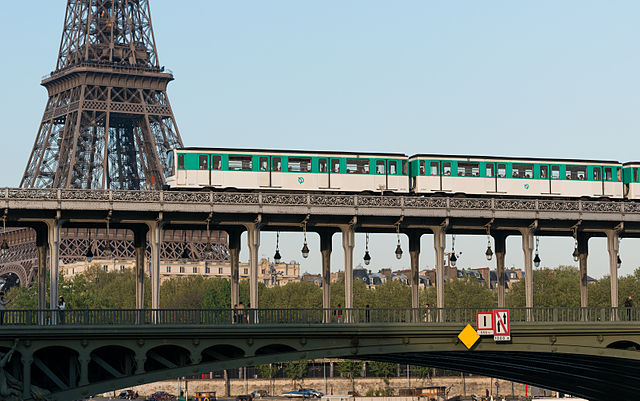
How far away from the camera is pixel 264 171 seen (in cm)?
7906

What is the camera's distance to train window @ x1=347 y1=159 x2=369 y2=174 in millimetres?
81500

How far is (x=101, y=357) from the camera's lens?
64.2m

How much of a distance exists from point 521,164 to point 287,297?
318ft

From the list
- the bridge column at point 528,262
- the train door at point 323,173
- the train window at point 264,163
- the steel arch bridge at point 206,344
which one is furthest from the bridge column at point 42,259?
the bridge column at point 528,262

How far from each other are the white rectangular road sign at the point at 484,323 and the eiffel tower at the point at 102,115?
10354cm

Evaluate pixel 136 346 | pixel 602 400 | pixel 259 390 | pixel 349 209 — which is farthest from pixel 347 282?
pixel 259 390

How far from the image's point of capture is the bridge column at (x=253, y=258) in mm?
67938

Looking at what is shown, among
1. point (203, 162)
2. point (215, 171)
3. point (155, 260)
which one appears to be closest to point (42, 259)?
point (155, 260)

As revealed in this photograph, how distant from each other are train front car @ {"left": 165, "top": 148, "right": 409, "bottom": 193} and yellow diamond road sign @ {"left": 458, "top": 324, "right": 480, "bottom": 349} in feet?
54.3

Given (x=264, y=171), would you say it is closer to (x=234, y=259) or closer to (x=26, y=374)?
(x=234, y=259)

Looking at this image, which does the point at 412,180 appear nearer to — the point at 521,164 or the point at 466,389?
the point at 521,164

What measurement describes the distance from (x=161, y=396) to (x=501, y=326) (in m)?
94.3

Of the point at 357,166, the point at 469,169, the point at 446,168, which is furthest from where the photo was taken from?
the point at 469,169

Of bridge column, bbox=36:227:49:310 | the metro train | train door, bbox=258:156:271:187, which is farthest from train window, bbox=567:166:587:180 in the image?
bridge column, bbox=36:227:49:310
